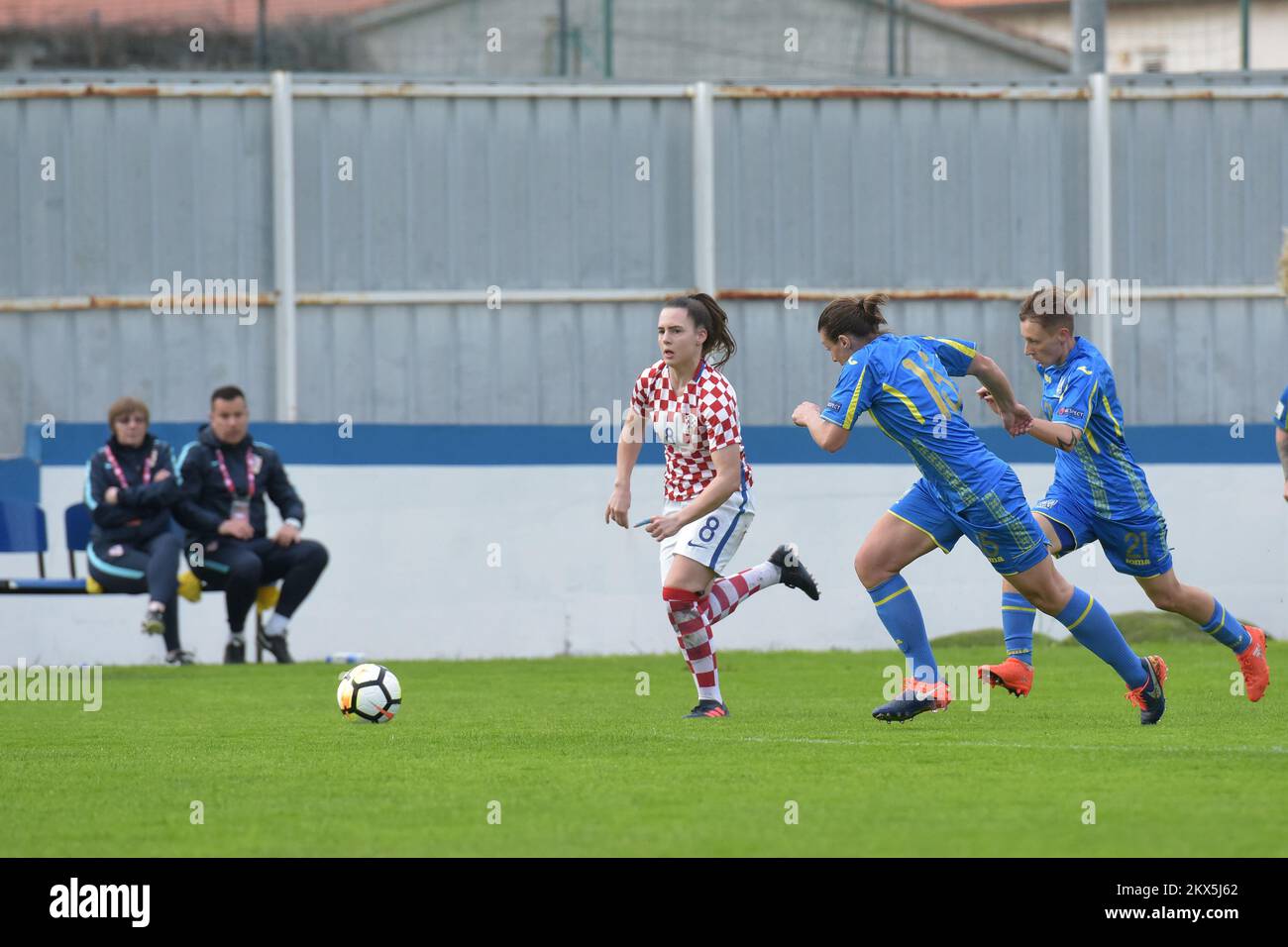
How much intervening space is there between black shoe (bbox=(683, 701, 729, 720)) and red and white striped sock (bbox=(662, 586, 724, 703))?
0.28ft

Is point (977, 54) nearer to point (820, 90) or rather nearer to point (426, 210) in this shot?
point (820, 90)

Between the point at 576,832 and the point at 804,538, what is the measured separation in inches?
350

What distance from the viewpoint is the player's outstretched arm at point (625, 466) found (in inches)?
340

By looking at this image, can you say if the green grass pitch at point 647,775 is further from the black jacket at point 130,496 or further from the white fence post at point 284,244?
the white fence post at point 284,244

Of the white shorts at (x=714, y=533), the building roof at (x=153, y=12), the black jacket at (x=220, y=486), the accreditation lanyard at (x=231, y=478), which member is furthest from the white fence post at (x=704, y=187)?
the white shorts at (x=714, y=533)

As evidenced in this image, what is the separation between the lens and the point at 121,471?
1321 cm

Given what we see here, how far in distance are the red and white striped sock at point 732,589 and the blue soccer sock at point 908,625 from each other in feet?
2.58

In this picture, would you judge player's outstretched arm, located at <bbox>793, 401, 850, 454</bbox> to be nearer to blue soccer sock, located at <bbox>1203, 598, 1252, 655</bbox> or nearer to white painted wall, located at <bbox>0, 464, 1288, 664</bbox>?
blue soccer sock, located at <bbox>1203, 598, 1252, 655</bbox>

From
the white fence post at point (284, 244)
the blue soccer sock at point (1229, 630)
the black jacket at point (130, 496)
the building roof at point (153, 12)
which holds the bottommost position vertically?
the blue soccer sock at point (1229, 630)

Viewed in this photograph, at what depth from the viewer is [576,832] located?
546 cm

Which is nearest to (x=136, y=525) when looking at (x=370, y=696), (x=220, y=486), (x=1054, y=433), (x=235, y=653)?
(x=220, y=486)

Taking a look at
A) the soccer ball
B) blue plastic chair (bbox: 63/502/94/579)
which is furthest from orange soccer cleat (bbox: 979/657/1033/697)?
blue plastic chair (bbox: 63/502/94/579)
